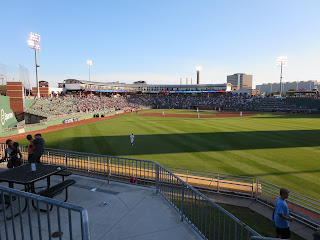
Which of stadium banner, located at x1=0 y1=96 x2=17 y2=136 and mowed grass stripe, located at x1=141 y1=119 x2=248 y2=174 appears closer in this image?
mowed grass stripe, located at x1=141 y1=119 x2=248 y2=174

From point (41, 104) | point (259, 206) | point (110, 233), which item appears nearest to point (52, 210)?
point (110, 233)

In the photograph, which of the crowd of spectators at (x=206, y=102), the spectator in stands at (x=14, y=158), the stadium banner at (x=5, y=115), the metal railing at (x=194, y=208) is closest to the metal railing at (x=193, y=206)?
the metal railing at (x=194, y=208)

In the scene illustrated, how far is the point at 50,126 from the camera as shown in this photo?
3697 centimetres

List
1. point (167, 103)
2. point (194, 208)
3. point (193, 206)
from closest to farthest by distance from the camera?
point (194, 208) → point (193, 206) → point (167, 103)

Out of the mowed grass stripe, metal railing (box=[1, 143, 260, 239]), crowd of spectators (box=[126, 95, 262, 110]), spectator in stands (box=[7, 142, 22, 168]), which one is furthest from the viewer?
crowd of spectators (box=[126, 95, 262, 110])

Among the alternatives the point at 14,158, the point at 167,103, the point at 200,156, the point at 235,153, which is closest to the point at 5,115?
the point at 14,158

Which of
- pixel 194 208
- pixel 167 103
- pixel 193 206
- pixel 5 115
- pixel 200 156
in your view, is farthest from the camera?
pixel 167 103

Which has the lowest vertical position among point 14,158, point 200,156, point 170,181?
point 200,156

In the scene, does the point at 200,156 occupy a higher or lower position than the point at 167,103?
lower

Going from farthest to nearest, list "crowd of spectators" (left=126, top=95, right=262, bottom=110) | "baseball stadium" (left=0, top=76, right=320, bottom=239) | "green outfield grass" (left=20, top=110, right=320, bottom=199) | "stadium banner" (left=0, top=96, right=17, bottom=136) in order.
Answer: "crowd of spectators" (left=126, top=95, right=262, bottom=110) → "stadium banner" (left=0, top=96, right=17, bottom=136) → "green outfield grass" (left=20, top=110, right=320, bottom=199) → "baseball stadium" (left=0, top=76, right=320, bottom=239)

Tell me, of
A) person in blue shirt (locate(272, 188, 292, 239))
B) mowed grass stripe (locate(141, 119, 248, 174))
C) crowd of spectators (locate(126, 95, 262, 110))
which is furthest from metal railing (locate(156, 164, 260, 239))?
crowd of spectators (locate(126, 95, 262, 110))

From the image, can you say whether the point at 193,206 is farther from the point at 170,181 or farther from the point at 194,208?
the point at 194,208

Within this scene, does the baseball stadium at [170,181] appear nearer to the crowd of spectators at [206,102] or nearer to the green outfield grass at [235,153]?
the green outfield grass at [235,153]

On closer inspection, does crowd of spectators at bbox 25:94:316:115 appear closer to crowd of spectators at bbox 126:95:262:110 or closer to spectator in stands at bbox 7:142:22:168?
crowd of spectators at bbox 126:95:262:110
